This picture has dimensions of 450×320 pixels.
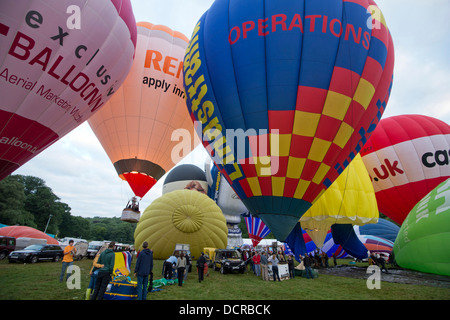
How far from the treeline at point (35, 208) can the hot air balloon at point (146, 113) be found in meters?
30.3

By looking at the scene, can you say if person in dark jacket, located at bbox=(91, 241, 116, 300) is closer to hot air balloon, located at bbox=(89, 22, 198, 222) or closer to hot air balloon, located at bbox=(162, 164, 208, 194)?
hot air balloon, located at bbox=(89, 22, 198, 222)

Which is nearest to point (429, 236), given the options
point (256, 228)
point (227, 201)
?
point (227, 201)

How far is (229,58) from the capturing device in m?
7.87

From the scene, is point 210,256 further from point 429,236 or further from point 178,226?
point 429,236

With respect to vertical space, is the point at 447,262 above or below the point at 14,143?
below

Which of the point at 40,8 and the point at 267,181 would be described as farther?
the point at 267,181

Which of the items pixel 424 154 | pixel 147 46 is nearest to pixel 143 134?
pixel 147 46

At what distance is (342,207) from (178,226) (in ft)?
24.9

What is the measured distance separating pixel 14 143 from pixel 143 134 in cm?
587

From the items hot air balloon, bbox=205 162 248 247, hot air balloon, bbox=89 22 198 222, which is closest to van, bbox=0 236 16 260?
hot air balloon, bbox=89 22 198 222

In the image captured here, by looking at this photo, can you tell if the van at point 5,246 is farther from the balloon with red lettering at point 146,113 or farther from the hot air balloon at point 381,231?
the hot air balloon at point 381,231

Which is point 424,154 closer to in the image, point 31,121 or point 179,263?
point 179,263

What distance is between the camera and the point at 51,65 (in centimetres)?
655

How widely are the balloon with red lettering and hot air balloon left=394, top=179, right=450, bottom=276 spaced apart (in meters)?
10.9
